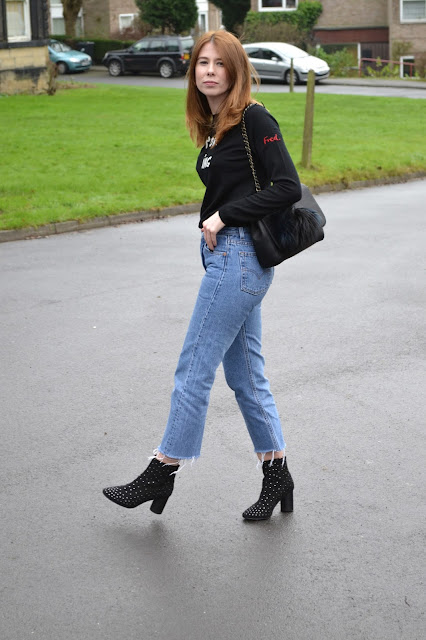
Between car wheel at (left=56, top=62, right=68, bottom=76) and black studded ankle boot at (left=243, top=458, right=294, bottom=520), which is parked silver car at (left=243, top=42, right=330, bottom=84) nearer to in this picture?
car wheel at (left=56, top=62, right=68, bottom=76)

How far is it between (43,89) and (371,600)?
90.6 feet

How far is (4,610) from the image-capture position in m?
3.48

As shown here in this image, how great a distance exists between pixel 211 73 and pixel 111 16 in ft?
186

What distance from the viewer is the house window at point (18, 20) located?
92.3 ft

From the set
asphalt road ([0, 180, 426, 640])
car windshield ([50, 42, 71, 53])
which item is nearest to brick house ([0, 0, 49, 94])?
car windshield ([50, 42, 71, 53])

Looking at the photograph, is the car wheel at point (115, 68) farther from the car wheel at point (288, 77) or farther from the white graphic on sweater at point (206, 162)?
the white graphic on sweater at point (206, 162)

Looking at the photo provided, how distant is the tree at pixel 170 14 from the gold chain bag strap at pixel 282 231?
45.8m

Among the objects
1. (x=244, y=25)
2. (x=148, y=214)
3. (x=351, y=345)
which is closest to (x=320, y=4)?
(x=244, y=25)

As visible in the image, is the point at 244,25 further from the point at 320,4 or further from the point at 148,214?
the point at 148,214

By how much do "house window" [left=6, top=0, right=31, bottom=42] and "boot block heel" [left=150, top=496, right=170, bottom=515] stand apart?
25.9 m

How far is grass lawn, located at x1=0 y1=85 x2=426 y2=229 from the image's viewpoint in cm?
1276

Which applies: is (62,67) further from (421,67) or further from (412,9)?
(412,9)

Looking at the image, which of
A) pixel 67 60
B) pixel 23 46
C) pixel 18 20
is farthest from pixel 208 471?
pixel 67 60

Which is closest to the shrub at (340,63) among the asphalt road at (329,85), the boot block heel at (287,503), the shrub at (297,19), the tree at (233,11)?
the shrub at (297,19)
